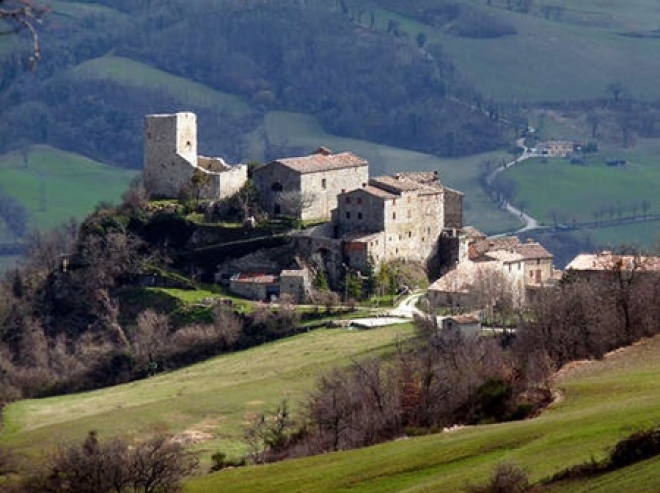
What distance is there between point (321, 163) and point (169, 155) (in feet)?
23.1

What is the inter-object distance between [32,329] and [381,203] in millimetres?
16588

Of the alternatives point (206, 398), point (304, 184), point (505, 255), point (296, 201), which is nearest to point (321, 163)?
point (304, 184)

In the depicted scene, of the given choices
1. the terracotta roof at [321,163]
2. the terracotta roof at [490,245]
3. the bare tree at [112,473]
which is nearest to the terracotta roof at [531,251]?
the terracotta roof at [490,245]

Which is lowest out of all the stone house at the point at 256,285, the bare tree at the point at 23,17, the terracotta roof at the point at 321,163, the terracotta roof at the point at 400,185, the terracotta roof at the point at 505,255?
the stone house at the point at 256,285

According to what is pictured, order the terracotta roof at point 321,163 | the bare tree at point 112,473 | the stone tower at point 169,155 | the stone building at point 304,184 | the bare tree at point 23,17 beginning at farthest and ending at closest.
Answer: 1. the stone tower at point 169,155
2. the terracotta roof at point 321,163
3. the stone building at point 304,184
4. the bare tree at point 112,473
5. the bare tree at point 23,17

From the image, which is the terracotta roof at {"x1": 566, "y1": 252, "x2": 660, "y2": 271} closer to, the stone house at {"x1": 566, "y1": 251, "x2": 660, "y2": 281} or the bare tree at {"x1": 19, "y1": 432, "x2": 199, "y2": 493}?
the stone house at {"x1": 566, "y1": 251, "x2": 660, "y2": 281}

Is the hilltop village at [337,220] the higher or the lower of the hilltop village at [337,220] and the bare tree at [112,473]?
the lower

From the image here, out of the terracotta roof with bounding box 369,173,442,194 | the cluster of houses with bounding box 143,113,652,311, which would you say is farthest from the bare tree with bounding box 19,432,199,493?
the terracotta roof with bounding box 369,173,442,194

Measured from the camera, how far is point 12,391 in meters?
77.0

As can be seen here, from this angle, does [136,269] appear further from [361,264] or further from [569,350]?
[569,350]

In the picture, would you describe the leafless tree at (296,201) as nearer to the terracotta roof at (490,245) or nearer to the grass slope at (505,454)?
the terracotta roof at (490,245)

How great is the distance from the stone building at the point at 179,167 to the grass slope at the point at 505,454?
41096 mm

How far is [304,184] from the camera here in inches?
3391

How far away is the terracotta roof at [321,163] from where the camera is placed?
8644 cm
